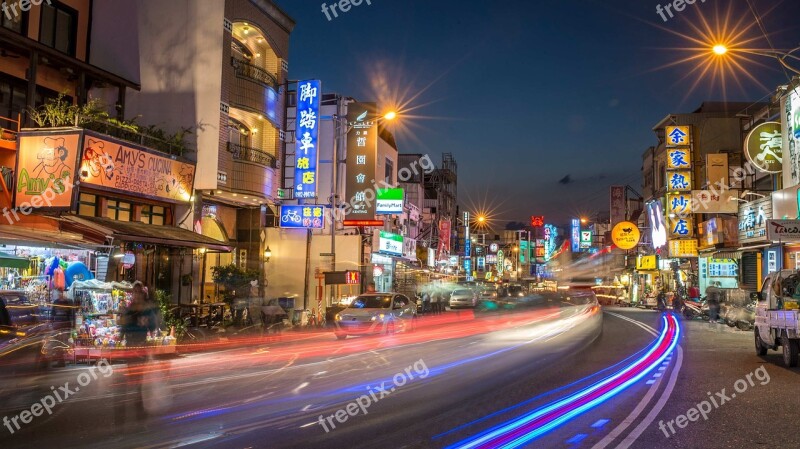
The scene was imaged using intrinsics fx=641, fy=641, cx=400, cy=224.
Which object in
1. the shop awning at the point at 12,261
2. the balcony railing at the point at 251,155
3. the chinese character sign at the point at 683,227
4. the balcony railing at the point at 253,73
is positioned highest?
the balcony railing at the point at 253,73

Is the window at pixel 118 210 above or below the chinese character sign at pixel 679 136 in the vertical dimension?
below

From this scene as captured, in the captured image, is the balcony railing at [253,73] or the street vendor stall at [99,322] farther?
the balcony railing at [253,73]

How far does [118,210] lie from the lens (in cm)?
2233

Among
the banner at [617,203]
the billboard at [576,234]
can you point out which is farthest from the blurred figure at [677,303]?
the billboard at [576,234]

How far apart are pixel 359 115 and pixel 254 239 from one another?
33.0 ft

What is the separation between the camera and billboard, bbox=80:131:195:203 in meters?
19.6

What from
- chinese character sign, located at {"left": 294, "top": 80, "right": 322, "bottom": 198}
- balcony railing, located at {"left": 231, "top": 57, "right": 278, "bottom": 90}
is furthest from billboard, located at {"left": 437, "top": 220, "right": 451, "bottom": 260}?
balcony railing, located at {"left": 231, "top": 57, "right": 278, "bottom": 90}

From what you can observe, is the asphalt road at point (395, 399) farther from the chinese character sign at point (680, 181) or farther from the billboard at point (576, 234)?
the billboard at point (576, 234)

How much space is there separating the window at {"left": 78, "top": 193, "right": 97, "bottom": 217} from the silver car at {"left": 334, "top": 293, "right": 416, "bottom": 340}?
28.9 feet

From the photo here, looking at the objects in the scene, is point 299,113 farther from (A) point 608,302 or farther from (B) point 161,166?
(A) point 608,302

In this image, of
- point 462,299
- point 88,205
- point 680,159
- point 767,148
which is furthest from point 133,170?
point 680,159

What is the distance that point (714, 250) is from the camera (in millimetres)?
36875

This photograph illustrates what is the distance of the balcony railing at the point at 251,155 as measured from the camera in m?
26.4

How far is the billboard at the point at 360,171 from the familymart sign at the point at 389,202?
1.63 meters
